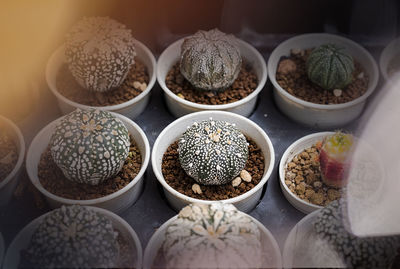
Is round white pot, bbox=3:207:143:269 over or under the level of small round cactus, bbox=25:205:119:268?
under

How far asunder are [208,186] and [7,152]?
2.26 ft

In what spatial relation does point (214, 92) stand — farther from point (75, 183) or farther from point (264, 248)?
point (264, 248)

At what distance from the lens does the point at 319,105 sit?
1.94m

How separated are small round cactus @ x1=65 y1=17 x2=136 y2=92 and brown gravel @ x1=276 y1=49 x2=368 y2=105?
2.07 feet

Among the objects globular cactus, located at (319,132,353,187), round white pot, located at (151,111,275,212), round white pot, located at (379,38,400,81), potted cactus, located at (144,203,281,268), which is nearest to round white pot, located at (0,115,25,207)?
round white pot, located at (151,111,275,212)

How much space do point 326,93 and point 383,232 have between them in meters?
0.81

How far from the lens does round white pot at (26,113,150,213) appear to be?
1.62m

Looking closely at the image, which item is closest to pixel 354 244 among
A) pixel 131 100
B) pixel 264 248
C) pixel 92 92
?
pixel 264 248

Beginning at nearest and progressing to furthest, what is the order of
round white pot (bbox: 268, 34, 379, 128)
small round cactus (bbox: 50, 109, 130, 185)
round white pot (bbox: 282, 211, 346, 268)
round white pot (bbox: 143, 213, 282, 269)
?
1. round white pot (bbox: 282, 211, 346, 268)
2. round white pot (bbox: 143, 213, 282, 269)
3. small round cactus (bbox: 50, 109, 130, 185)
4. round white pot (bbox: 268, 34, 379, 128)

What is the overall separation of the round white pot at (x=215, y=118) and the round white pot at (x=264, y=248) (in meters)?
0.19

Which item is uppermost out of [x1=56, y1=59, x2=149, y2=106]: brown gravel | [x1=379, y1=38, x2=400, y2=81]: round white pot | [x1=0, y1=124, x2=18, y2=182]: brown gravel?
[x1=379, y1=38, x2=400, y2=81]: round white pot

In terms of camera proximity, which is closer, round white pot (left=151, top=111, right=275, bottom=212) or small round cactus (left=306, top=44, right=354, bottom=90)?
round white pot (left=151, top=111, right=275, bottom=212)

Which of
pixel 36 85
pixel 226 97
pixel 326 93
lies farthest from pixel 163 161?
pixel 326 93

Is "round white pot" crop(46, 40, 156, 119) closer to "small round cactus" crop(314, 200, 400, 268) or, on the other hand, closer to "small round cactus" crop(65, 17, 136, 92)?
"small round cactus" crop(65, 17, 136, 92)
